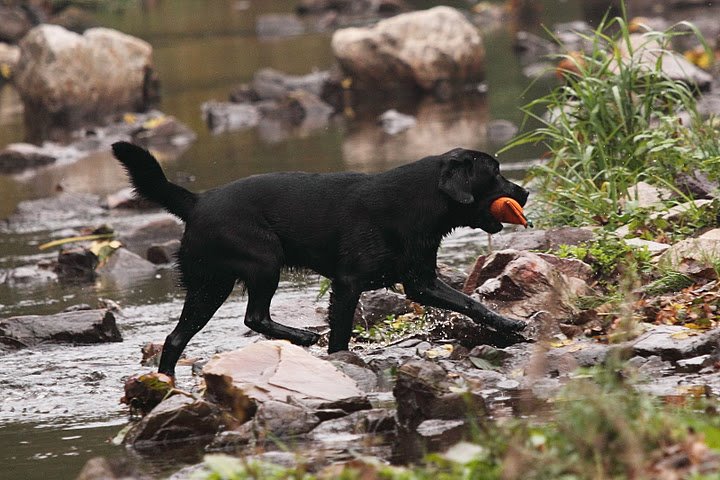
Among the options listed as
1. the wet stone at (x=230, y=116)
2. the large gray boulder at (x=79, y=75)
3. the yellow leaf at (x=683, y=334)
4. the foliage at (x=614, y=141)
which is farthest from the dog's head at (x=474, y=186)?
the large gray boulder at (x=79, y=75)

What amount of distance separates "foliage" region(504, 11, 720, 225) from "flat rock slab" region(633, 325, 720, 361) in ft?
8.45

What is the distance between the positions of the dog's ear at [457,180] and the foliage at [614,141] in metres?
2.39

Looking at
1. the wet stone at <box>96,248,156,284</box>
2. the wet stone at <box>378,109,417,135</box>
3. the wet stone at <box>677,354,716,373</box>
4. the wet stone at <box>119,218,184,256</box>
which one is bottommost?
the wet stone at <box>378,109,417,135</box>

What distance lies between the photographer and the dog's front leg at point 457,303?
7293 millimetres

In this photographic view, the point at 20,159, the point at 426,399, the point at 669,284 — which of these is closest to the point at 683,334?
the point at 669,284

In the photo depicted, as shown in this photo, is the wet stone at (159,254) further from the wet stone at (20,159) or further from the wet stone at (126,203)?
the wet stone at (20,159)

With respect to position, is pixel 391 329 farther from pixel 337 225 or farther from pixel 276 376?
pixel 276 376

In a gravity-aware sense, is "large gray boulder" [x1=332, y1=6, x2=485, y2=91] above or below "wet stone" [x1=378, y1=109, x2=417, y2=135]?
above

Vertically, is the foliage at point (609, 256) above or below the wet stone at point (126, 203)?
above

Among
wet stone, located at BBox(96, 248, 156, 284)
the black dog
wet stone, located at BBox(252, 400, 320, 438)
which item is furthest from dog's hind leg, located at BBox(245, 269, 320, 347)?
wet stone, located at BBox(96, 248, 156, 284)

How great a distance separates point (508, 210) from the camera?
728 cm

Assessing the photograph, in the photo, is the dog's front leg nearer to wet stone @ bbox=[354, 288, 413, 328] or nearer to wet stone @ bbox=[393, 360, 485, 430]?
wet stone @ bbox=[354, 288, 413, 328]

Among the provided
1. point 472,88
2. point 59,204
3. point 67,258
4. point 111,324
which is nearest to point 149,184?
point 111,324

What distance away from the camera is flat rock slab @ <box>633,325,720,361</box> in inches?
259
